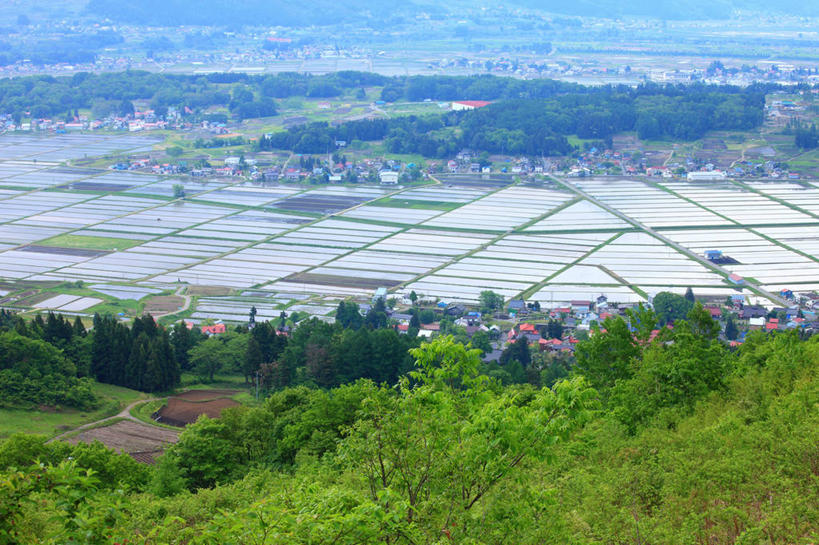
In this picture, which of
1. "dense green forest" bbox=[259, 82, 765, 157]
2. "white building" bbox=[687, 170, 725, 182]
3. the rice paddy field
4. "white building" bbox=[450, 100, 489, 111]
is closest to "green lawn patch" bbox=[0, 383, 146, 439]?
the rice paddy field

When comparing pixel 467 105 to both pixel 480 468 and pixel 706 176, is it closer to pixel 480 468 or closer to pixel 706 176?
pixel 706 176

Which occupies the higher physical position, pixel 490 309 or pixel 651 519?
pixel 651 519

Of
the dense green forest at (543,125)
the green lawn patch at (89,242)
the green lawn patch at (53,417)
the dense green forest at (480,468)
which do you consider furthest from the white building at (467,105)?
the dense green forest at (480,468)

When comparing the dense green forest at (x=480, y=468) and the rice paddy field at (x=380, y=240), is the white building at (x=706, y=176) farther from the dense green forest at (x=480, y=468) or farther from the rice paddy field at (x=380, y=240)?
the dense green forest at (x=480, y=468)

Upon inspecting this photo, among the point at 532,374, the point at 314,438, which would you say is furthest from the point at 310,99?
the point at 314,438

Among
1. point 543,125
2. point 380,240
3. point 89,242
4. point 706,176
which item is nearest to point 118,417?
point 380,240

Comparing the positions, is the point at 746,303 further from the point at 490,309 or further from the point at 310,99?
the point at 310,99
